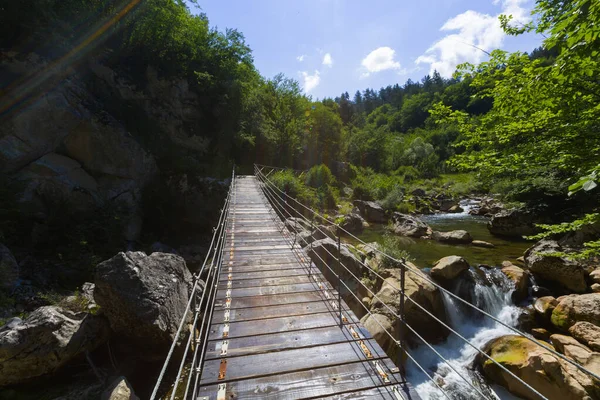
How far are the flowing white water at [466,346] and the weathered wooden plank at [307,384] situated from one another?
109 inches

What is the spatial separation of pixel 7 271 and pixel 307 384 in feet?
29.0

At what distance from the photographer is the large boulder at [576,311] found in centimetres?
708

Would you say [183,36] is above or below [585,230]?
above

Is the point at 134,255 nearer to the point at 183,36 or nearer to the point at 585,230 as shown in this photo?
the point at 585,230

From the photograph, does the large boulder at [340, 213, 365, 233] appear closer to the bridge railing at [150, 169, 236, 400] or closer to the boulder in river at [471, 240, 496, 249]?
the boulder in river at [471, 240, 496, 249]

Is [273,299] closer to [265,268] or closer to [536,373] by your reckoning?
[265,268]

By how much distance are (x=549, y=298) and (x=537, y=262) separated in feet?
6.74

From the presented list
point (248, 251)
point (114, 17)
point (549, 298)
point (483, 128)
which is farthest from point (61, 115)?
point (549, 298)

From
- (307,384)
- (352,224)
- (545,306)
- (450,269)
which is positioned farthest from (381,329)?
(352,224)

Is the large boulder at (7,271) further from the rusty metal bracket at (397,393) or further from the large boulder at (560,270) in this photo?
the large boulder at (560,270)

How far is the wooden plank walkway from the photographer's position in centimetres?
296

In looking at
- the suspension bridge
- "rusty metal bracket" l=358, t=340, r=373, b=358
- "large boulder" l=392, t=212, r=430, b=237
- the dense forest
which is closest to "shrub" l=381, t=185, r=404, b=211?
the dense forest

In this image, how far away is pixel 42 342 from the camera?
193 inches

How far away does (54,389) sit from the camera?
193 inches
